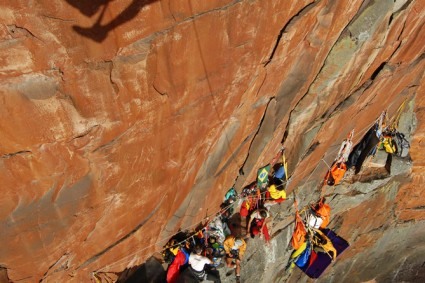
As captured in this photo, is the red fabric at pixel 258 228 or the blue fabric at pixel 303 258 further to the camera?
the blue fabric at pixel 303 258

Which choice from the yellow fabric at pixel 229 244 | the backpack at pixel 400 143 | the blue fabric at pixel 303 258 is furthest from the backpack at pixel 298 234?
the backpack at pixel 400 143

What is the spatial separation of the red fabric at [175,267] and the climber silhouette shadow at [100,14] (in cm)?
463

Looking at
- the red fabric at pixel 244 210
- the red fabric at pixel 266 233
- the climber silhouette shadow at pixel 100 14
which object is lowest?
the red fabric at pixel 266 233

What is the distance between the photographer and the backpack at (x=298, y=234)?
927cm

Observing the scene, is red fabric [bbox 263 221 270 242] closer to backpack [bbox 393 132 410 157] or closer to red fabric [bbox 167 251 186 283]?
red fabric [bbox 167 251 186 283]

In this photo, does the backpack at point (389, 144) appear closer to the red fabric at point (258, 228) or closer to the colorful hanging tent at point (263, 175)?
the colorful hanging tent at point (263, 175)

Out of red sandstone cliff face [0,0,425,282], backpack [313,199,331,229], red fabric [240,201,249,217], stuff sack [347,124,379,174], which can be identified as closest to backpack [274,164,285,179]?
red sandstone cliff face [0,0,425,282]

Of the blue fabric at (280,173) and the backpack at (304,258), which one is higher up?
the blue fabric at (280,173)

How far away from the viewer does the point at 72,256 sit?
6.12m

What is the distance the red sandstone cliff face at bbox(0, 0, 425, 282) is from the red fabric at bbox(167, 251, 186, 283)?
1.37 feet

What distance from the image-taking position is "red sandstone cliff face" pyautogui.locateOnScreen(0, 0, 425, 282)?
4.23 m

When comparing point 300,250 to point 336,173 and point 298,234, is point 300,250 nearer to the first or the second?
point 298,234

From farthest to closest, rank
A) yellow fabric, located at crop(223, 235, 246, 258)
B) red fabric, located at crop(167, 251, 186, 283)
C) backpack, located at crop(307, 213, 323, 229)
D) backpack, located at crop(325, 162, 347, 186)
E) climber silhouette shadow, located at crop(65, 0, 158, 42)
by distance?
backpack, located at crop(325, 162, 347, 186), backpack, located at crop(307, 213, 323, 229), yellow fabric, located at crop(223, 235, 246, 258), red fabric, located at crop(167, 251, 186, 283), climber silhouette shadow, located at crop(65, 0, 158, 42)

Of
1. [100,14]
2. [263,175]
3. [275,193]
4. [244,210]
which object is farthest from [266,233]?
[100,14]
